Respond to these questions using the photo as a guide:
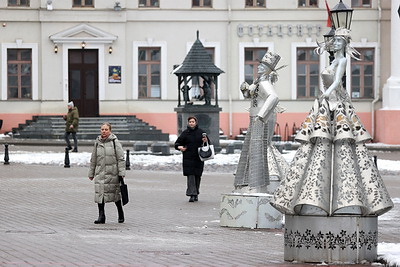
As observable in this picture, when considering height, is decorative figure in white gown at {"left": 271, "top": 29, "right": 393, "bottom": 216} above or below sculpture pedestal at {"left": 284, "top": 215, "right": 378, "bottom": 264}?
above

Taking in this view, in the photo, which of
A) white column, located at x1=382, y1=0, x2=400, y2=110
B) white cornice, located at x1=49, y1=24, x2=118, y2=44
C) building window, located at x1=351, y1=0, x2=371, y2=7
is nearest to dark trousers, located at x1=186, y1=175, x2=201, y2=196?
white cornice, located at x1=49, y1=24, x2=118, y2=44

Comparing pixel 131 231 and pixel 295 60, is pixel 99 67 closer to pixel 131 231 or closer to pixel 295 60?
pixel 295 60

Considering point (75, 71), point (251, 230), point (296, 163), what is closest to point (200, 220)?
point (251, 230)

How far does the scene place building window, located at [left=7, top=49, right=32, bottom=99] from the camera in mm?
47812

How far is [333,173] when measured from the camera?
489 inches

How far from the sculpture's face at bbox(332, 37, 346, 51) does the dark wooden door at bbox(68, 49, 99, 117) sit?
3464 cm

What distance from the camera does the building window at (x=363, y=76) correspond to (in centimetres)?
4919

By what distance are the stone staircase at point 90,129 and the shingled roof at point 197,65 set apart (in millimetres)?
10324

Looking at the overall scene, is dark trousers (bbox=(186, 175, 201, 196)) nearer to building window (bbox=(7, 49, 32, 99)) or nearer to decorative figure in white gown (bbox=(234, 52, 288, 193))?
decorative figure in white gown (bbox=(234, 52, 288, 193))

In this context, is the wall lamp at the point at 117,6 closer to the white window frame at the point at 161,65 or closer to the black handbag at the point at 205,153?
the white window frame at the point at 161,65

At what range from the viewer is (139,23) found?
158 feet

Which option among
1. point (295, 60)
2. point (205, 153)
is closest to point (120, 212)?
point (205, 153)

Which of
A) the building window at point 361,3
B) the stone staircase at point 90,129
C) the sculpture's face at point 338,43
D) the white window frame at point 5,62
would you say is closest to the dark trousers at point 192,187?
the sculpture's face at point 338,43

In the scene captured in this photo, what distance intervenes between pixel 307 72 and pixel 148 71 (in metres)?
6.29
